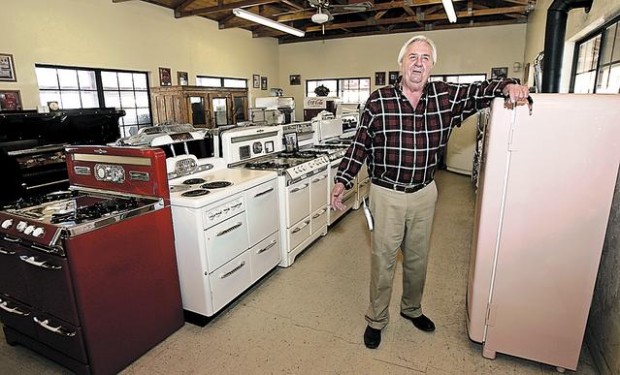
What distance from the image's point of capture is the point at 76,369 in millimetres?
1909

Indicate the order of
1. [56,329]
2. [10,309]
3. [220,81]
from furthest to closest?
[220,81] → [10,309] → [56,329]

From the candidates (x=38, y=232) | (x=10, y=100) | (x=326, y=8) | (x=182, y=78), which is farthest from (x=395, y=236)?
(x=182, y=78)

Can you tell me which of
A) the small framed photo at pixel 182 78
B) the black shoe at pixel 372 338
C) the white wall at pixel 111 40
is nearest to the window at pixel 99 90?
the white wall at pixel 111 40

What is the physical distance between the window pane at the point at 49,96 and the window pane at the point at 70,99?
7cm

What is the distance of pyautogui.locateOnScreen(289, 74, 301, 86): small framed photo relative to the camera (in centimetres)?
1020

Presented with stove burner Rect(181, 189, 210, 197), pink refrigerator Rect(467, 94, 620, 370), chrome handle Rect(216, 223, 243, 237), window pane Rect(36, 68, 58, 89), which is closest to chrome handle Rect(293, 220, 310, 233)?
chrome handle Rect(216, 223, 243, 237)

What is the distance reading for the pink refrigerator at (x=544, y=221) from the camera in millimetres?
1675

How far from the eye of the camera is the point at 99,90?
588 cm

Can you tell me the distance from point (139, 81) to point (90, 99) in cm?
95

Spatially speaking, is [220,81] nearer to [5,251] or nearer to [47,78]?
[47,78]

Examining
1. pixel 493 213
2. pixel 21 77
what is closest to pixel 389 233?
pixel 493 213

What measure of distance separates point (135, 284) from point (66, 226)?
1.68 ft

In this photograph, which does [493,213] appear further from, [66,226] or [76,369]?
[76,369]

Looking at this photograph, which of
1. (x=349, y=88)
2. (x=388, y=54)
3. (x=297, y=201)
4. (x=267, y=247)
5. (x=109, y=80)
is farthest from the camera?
(x=349, y=88)
